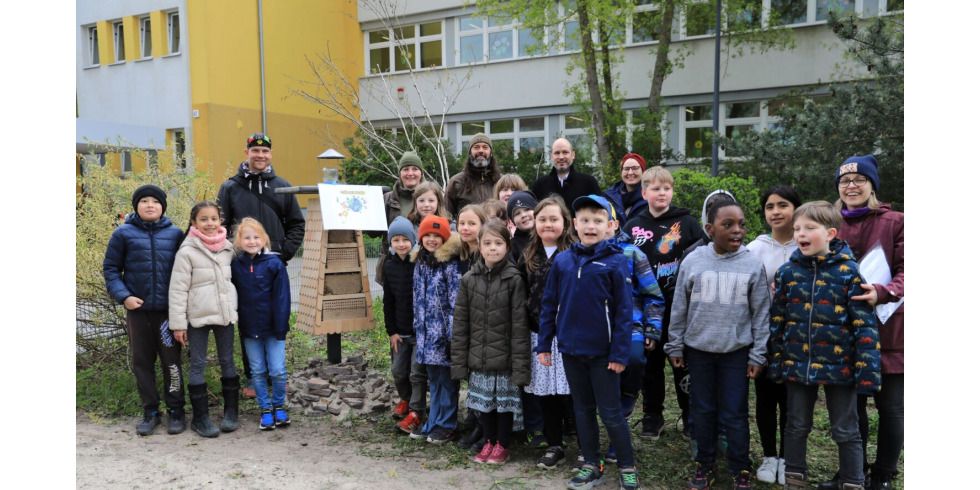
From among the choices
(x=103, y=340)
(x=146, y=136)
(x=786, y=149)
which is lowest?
(x=103, y=340)

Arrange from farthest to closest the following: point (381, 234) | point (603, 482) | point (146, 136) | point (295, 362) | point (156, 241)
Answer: point (146, 136), point (295, 362), point (381, 234), point (156, 241), point (603, 482)

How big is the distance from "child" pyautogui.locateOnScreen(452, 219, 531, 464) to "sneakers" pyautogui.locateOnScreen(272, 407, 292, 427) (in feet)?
5.29

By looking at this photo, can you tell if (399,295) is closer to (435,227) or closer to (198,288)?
(435,227)

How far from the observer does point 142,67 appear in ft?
66.5

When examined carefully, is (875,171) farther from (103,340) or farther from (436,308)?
(103,340)

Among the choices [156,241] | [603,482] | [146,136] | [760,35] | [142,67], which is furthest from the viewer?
[142,67]

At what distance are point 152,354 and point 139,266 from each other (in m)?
0.70

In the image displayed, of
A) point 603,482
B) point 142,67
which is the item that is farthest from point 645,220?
point 142,67

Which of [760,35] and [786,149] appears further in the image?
[760,35]

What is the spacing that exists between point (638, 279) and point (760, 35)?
13899 mm

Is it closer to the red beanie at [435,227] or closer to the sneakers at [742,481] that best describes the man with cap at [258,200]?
the red beanie at [435,227]

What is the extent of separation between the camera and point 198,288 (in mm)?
4988

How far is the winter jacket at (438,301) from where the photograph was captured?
4.68 meters

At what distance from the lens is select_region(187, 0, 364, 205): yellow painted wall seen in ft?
63.1
